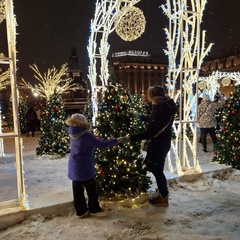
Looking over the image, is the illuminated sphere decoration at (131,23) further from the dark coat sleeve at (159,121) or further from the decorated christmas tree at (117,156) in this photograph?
the dark coat sleeve at (159,121)

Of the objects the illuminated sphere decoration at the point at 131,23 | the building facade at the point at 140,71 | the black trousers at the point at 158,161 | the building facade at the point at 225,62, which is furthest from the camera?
the building facade at the point at 140,71

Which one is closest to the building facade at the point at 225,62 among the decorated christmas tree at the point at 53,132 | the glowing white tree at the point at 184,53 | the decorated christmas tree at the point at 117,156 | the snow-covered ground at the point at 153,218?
the decorated christmas tree at the point at 53,132

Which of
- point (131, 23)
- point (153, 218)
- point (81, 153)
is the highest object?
point (131, 23)

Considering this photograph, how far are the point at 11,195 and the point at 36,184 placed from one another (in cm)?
64

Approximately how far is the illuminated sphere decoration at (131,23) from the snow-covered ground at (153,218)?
405cm

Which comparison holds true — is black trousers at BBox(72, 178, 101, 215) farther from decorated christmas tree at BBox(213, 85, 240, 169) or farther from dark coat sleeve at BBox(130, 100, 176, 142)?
decorated christmas tree at BBox(213, 85, 240, 169)

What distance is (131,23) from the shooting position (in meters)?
7.34

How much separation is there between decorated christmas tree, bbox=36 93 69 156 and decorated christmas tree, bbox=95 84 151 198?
12.6ft

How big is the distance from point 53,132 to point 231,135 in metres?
4.67

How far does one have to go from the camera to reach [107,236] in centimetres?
339

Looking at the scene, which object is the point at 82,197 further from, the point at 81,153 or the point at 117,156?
the point at 117,156

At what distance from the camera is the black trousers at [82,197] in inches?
150

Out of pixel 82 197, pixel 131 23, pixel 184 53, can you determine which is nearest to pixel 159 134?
pixel 82 197

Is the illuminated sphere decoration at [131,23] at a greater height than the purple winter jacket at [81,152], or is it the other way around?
the illuminated sphere decoration at [131,23]
